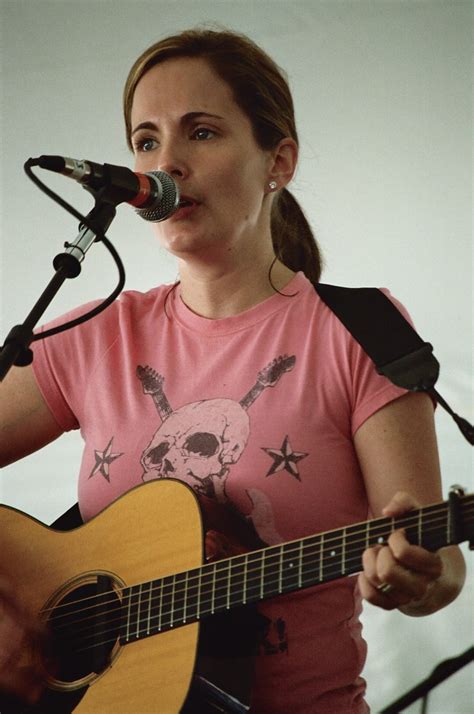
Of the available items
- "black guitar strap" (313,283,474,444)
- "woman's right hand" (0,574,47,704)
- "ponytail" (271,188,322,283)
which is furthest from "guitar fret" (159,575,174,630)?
"ponytail" (271,188,322,283)

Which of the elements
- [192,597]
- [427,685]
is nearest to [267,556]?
[192,597]

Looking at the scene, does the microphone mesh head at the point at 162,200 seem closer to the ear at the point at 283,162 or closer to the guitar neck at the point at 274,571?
the ear at the point at 283,162

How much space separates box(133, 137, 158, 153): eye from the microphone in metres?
0.33

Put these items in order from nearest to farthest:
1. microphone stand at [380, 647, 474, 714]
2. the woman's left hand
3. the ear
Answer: the woman's left hand, the ear, microphone stand at [380, 647, 474, 714]

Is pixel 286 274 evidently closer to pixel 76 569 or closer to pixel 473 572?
pixel 76 569

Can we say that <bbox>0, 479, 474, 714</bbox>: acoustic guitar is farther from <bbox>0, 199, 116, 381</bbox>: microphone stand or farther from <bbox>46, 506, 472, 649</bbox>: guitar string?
<bbox>0, 199, 116, 381</bbox>: microphone stand

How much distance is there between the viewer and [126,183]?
134 cm

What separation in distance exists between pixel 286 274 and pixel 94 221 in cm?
57

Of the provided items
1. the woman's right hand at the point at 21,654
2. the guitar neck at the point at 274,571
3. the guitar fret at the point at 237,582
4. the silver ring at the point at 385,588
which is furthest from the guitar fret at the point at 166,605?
the silver ring at the point at 385,588

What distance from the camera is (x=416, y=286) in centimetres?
263

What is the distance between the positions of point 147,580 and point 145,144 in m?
0.84

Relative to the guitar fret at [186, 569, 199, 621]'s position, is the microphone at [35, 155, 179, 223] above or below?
above

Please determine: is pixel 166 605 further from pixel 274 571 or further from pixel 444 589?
pixel 444 589

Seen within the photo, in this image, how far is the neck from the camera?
1.78m
